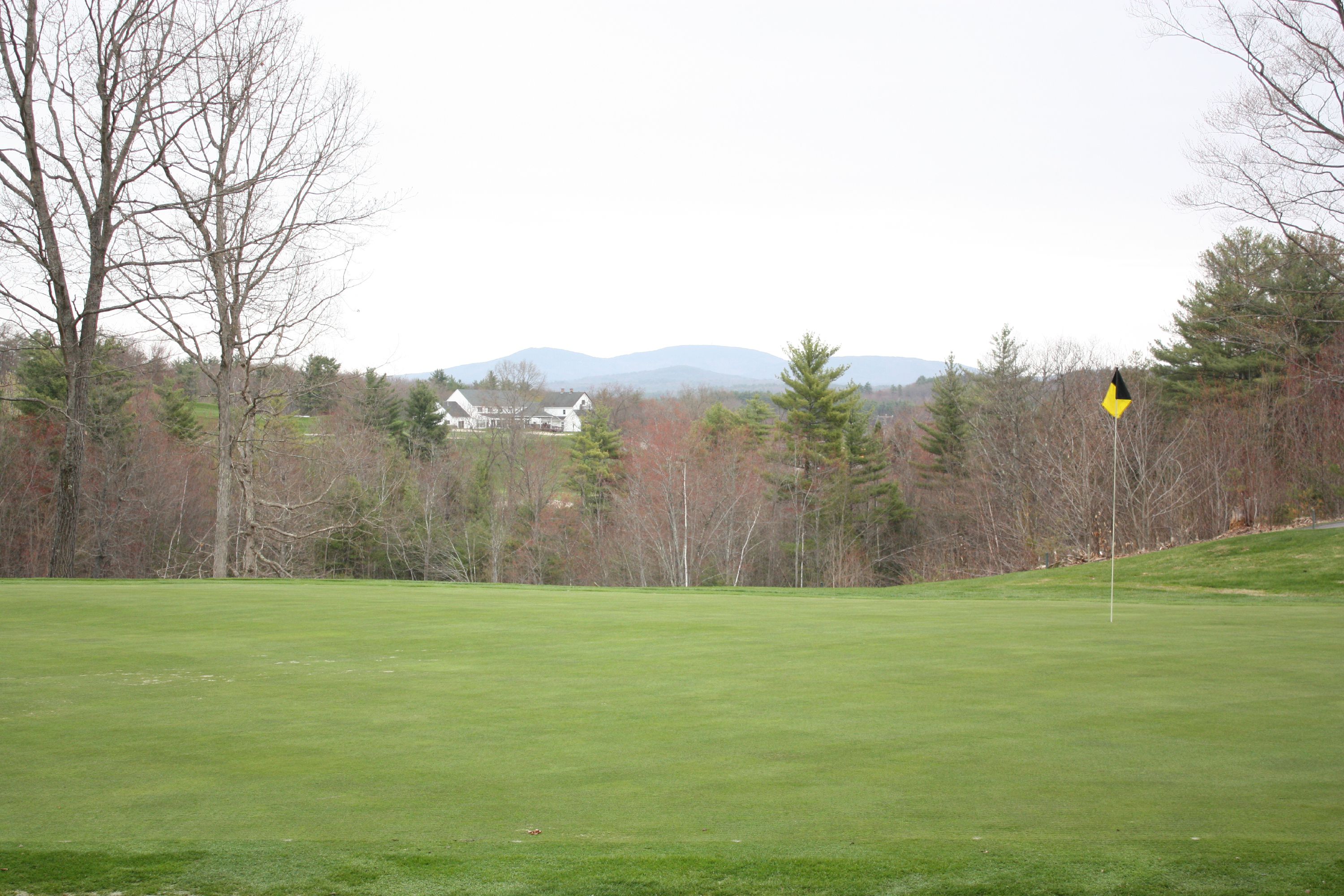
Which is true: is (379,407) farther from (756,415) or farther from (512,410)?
(756,415)

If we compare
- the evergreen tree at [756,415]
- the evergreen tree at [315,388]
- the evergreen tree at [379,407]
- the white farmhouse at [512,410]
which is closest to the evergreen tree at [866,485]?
the evergreen tree at [756,415]

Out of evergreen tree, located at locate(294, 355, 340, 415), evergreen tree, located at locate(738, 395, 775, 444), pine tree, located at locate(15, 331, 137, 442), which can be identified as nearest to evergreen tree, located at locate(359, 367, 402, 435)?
pine tree, located at locate(15, 331, 137, 442)

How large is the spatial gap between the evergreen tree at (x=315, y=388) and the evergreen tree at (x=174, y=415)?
15550 mm

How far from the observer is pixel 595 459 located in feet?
194

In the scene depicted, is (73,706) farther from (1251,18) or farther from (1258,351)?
(1258,351)

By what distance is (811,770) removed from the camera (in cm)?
483

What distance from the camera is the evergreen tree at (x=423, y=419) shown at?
2279 inches

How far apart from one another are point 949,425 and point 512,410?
86.9 ft

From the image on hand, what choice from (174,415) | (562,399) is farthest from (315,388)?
(562,399)

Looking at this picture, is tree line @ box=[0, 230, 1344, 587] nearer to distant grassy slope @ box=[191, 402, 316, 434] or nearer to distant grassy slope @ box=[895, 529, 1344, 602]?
distant grassy slope @ box=[191, 402, 316, 434]

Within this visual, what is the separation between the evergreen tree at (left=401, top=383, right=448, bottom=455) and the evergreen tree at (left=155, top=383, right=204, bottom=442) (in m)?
11.9

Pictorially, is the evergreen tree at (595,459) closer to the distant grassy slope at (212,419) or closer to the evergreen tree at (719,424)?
the evergreen tree at (719,424)

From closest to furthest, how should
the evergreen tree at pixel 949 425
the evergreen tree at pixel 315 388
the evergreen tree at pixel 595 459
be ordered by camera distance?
1. the evergreen tree at pixel 315 388
2. the evergreen tree at pixel 949 425
3. the evergreen tree at pixel 595 459

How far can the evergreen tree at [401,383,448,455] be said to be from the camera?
57.9 meters
